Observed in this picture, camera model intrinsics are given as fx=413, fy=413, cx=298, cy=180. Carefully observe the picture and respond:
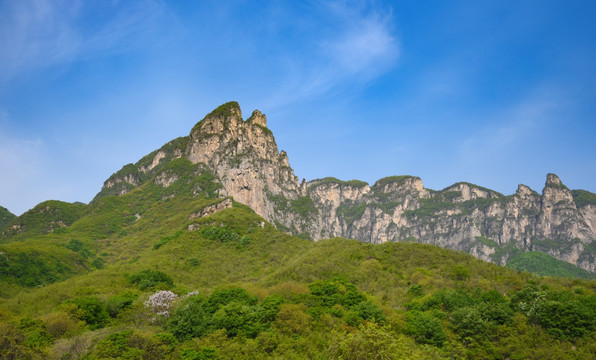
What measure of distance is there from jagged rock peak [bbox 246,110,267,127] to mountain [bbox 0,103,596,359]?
184 ft

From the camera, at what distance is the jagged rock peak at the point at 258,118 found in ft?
Result: 589

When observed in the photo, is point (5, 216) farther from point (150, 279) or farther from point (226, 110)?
point (150, 279)

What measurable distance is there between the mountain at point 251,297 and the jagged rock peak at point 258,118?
5599 cm

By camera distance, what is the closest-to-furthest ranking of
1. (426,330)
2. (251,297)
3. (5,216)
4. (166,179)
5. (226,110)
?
1. (426,330)
2. (251,297)
3. (166,179)
4. (226,110)
5. (5,216)

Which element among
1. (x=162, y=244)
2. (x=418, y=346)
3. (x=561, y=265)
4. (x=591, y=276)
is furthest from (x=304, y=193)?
(x=418, y=346)

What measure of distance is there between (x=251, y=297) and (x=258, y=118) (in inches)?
5227

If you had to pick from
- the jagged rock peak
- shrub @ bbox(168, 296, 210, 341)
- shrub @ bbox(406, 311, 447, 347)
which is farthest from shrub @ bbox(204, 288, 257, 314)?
the jagged rock peak

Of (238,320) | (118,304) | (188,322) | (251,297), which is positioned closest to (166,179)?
(118,304)

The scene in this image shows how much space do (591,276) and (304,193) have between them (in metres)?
140

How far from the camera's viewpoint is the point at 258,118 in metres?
182

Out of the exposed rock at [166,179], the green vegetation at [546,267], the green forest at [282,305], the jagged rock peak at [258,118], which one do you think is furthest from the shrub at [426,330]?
the green vegetation at [546,267]

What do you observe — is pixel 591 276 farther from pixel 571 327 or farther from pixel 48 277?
pixel 48 277

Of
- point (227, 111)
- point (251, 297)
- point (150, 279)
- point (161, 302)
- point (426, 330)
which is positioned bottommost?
point (426, 330)

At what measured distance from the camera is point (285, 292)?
194 feet
